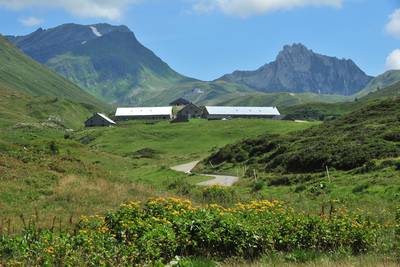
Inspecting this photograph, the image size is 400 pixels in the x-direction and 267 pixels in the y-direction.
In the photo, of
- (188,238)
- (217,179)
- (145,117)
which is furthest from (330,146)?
(145,117)

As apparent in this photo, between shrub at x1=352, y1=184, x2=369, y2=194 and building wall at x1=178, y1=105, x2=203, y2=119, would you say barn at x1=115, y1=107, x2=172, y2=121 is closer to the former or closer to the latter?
building wall at x1=178, y1=105, x2=203, y2=119

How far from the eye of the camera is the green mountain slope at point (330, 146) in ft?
145

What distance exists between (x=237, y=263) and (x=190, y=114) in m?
180

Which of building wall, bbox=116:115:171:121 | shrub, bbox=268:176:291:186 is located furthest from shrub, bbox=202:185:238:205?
building wall, bbox=116:115:171:121

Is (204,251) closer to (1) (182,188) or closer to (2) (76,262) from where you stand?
(2) (76,262)

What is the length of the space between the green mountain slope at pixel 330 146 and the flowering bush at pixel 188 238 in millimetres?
29446

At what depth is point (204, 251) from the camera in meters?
12.7

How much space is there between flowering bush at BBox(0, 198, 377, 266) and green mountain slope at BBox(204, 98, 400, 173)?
96.6ft

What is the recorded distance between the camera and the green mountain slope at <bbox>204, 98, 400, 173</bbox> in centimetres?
4406

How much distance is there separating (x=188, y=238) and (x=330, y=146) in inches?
1551

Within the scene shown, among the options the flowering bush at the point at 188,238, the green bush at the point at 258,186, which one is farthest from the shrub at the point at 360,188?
the flowering bush at the point at 188,238

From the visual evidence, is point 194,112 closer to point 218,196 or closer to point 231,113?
point 231,113

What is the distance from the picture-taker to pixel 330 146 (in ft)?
162

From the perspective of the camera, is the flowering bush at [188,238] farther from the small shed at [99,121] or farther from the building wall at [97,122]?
the building wall at [97,122]
